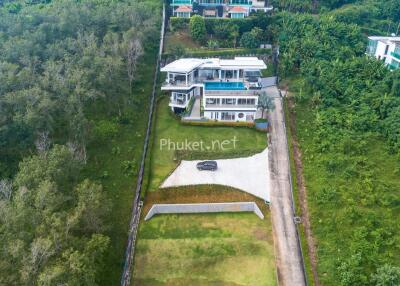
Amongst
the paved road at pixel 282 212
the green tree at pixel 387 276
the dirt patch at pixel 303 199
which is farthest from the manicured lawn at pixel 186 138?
the green tree at pixel 387 276

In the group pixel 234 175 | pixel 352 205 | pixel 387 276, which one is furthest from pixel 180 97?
pixel 387 276

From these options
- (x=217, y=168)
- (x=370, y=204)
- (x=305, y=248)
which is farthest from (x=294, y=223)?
(x=217, y=168)

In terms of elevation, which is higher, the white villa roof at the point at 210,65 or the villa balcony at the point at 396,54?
the villa balcony at the point at 396,54

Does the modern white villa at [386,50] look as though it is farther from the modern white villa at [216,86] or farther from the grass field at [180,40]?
the grass field at [180,40]

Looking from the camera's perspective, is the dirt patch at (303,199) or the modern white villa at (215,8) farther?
the modern white villa at (215,8)

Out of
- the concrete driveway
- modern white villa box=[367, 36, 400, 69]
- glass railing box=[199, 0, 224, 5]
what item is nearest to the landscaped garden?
the concrete driveway

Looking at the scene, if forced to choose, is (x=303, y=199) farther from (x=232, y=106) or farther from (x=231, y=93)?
(x=231, y=93)

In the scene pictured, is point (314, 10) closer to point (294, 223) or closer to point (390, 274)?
point (294, 223)
